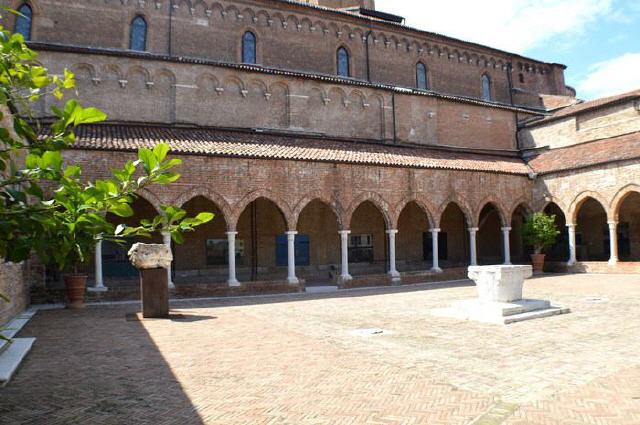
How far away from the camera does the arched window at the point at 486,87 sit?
109 ft

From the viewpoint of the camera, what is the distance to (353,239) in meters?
25.2

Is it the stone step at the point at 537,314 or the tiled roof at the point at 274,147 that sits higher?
the tiled roof at the point at 274,147

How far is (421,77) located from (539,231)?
40.6ft

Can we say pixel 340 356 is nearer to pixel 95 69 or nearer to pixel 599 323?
pixel 599 323

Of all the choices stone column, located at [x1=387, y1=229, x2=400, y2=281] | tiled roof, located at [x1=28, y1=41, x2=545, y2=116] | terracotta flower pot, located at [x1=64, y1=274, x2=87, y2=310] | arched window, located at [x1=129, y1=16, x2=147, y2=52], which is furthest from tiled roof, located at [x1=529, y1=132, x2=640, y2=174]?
terracotta flower pot, located at [x1=64, y1=274, x2=87, y2=310]

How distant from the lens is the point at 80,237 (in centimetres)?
253

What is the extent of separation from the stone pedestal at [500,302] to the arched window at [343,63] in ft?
62.7

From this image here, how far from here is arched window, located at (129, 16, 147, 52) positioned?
79.7ft

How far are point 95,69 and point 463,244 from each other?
2064cm

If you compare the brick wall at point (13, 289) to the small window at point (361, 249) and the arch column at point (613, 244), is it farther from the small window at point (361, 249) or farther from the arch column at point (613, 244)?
the arch column at point (613, 244)

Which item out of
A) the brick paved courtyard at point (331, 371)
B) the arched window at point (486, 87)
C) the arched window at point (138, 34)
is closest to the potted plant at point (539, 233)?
the arched window at point (486, 87)

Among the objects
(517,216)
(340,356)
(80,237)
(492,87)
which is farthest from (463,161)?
(80,237)

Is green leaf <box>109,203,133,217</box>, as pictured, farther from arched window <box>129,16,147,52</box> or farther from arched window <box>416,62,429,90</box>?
arched window <box>416,62,429,90</box>

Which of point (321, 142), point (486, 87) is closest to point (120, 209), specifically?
point (321, 142)
